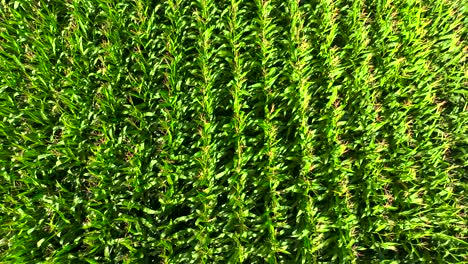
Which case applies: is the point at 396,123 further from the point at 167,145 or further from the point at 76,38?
the point at 76,38

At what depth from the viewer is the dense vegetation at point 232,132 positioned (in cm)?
187

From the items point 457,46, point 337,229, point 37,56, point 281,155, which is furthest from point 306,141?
point 37,56

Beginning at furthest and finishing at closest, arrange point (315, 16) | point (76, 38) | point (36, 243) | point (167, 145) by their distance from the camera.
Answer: point (315, 16)
point (76, 38)
point (167, 145)
point (36, 243)

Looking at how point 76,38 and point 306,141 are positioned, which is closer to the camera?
point 306,141

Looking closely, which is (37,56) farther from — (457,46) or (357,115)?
(457,46)

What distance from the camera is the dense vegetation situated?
1867 millimetres

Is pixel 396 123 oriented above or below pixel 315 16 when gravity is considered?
below

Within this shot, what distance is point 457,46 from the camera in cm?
229

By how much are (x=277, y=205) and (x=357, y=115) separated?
671mm

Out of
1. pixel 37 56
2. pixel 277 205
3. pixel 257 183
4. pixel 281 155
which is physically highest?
pixel 37 56

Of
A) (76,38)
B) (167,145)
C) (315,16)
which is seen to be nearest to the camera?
(167,145)

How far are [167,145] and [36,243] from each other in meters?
0.78

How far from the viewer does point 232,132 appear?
6.56 ft

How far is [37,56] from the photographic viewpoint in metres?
2.07
